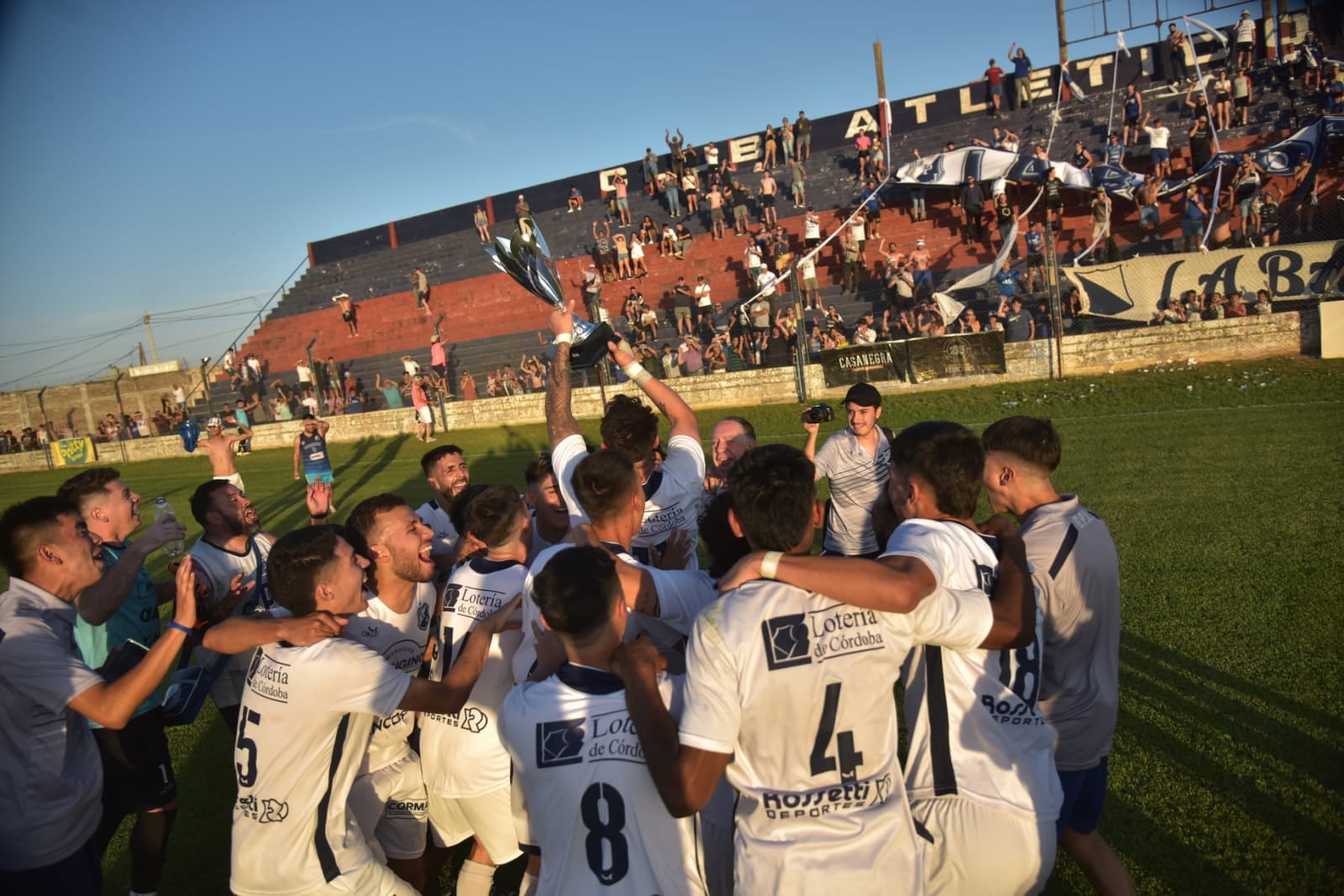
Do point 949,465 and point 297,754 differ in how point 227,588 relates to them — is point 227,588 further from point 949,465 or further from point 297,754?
point 949,465

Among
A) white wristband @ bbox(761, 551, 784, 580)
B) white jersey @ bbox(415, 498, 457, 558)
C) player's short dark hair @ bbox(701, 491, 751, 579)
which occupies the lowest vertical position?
white jersey @ bbox(415, 498, 457, 558)

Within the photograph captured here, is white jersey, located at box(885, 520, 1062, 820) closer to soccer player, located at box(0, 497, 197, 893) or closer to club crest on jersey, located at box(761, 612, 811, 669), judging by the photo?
club crest on jersey, located at box(761, 612, 811, 669)

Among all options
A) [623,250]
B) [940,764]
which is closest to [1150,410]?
[940,764]

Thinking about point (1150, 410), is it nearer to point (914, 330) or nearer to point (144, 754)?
point (914, 330)

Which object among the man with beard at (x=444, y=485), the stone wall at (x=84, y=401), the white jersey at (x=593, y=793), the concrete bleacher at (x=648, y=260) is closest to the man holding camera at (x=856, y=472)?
the man with beard at (x=444, y=485)

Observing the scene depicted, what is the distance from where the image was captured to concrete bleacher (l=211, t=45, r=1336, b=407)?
22.2 metres

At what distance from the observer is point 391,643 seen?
3.81 meters

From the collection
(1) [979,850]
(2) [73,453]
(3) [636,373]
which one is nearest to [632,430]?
(3) [636,373]

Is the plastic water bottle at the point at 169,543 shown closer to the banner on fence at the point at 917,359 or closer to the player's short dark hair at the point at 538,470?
the player's short dark hair at the point at 538,470

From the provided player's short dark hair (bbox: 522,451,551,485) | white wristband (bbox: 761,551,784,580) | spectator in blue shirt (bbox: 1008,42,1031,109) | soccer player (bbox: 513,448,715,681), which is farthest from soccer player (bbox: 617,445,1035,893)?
spectator in blue shirt (bbox: 1008,42,1031,109)

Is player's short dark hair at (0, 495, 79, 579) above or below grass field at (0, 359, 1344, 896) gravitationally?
above

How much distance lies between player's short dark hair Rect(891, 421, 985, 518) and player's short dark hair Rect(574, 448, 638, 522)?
102 cm

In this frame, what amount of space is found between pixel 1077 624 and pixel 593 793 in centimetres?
201

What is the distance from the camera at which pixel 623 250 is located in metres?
28.1
